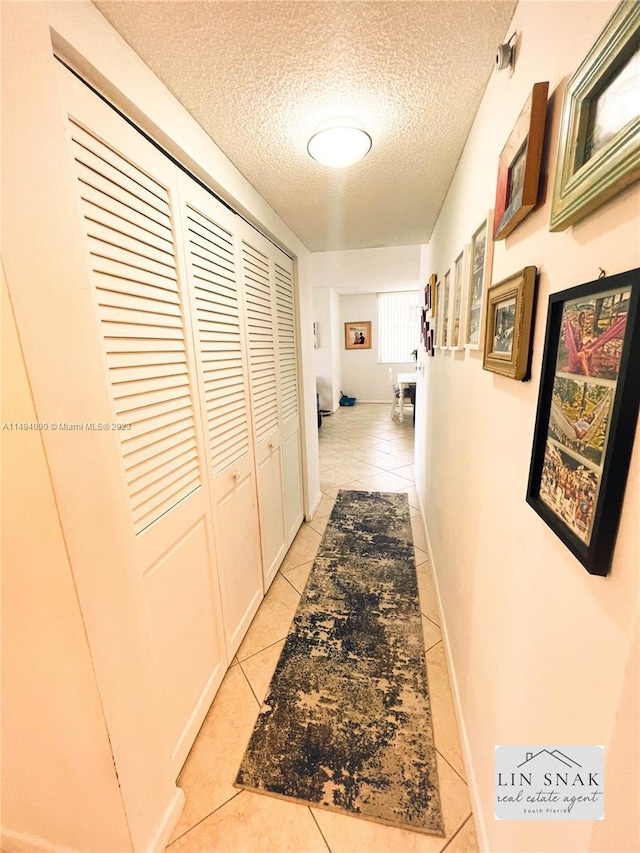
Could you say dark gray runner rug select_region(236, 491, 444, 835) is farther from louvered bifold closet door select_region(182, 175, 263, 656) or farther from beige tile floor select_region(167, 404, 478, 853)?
louvered bifold closet door select_region(182, 175, 263, 656)

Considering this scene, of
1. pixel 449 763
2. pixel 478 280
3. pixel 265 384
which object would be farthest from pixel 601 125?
pixel 449 763

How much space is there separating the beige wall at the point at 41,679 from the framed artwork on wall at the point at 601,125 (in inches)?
38.0

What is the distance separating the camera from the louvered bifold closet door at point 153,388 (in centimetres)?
84

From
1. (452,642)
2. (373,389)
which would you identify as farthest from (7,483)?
(373,389)

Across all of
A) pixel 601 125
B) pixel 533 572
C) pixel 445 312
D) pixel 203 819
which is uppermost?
pixel 601 125

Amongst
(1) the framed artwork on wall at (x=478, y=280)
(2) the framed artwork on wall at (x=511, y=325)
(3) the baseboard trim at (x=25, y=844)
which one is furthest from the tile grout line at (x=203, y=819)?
(1) the framed artwork on wall at (x=478, y=280)

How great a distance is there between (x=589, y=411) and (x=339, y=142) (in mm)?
1360

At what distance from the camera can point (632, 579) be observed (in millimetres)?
412

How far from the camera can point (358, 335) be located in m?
7.88

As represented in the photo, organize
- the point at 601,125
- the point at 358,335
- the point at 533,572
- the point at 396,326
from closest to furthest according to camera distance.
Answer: the point at 601,125 → the point at 533,572 → the point at 396,326 → the point at 358,335

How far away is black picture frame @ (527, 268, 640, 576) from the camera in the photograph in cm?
41

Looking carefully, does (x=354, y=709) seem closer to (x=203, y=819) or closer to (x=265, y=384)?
(x=203, y=819)

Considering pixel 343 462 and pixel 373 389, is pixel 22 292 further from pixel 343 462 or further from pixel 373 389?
pixel 373 389

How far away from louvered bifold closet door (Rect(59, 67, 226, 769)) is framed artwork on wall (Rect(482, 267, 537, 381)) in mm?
972
